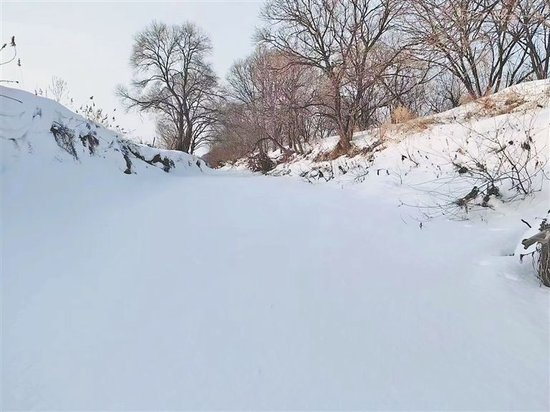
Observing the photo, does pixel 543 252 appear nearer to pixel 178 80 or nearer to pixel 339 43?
pixel 339 43

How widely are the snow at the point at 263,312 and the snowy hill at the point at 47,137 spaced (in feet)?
0.66

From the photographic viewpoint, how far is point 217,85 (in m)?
21.7

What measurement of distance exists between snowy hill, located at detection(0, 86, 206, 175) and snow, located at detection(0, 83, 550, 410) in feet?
0.66

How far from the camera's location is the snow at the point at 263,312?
1.09 m

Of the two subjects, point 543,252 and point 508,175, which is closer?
point 543,252

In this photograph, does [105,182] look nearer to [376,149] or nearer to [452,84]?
[376,149]

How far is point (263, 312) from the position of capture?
1528 millimetres

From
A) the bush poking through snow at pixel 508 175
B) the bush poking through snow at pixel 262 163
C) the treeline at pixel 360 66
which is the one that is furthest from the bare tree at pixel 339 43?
the bush poking through snow at pixel 508 175

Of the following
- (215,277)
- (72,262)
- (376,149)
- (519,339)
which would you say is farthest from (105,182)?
(376,149)

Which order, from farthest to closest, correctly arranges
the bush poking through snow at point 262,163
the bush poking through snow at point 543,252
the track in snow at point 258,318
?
the bush poking through snow at point 262,163 → the bush poking through snow at point 543,252 → the track in snow at point 258,318

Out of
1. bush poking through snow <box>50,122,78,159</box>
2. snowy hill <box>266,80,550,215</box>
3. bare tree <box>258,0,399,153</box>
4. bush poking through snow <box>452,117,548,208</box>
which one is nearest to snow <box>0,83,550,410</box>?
bush poking through snow <box>452,117,548,208</box>

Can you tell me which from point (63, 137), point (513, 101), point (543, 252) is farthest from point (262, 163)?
point (543, 252)

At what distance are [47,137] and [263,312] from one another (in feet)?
10.9

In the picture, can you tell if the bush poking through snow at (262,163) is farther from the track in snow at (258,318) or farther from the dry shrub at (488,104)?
the track in snow at (258,318)
